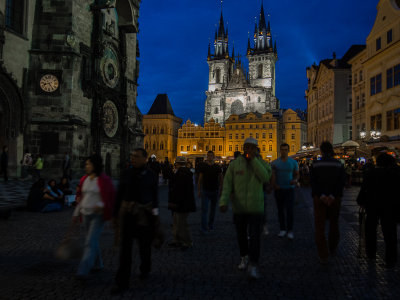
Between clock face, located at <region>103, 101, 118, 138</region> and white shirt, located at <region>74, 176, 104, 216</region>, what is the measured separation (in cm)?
2086

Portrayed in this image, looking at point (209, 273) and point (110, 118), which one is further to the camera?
point (110, 118)

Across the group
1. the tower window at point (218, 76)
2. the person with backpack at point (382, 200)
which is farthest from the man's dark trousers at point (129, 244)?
the tower window at point (218, 76)

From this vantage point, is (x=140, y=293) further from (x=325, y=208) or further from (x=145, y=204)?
(x=325, y=208)

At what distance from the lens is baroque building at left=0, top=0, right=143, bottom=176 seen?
A: 774 inches

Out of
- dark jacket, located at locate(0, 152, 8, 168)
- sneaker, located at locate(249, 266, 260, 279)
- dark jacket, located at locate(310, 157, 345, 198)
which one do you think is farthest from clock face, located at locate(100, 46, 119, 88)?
sneaker, located at locate(249, 266, 260, 279)

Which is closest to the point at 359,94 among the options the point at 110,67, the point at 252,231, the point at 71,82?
the point at 110,67

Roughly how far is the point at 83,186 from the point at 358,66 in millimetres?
38414

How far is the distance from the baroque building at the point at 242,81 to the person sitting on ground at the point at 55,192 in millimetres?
91958

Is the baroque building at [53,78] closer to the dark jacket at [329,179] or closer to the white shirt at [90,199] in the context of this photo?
the white shirt at [90,199]

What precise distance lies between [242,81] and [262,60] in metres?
10.8

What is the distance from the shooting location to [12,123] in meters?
19.7

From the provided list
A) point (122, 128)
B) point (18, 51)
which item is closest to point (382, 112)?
point (122, 128)

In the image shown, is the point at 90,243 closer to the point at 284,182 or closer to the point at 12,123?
the point at 284,182

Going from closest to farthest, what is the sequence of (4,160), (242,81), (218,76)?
(4,160)
(242,81)
(218,76)
